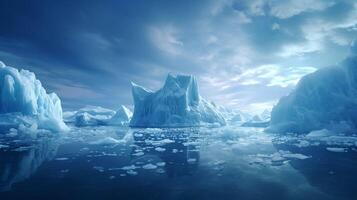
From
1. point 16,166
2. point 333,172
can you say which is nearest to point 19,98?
point 16,166

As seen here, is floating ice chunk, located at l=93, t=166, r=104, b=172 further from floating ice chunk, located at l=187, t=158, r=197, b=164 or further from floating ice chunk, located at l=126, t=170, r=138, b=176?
floating ice chunk, located at l=187, t=158, r=197, b=164

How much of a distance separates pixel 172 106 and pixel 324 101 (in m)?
41.3

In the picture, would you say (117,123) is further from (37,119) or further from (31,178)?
(31,178)

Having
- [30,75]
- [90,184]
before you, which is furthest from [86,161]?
[30,75]

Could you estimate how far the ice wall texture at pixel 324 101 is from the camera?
23906 mm

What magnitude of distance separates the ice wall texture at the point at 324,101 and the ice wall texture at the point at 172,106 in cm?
3478

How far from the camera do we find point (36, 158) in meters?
12.8

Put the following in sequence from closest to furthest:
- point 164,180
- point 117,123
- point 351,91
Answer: point 164,180
point 351,91
point 117,123

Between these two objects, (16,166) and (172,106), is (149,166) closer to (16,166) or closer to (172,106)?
(16,166)

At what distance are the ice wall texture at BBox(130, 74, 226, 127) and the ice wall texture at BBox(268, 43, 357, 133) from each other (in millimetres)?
34782

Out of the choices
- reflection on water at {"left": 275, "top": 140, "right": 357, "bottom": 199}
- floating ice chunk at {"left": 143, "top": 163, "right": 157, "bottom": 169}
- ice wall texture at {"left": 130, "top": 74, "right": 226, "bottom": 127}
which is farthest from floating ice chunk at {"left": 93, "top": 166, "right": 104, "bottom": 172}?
ice wall texture at {"left": 130, "top": 74, "right": 226, "bottom": 127}

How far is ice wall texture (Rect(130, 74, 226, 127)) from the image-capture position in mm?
61312

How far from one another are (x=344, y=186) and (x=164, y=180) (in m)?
6.60

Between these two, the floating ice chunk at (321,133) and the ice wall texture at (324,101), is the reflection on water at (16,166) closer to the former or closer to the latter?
the floating ice chunk at (321,133)
